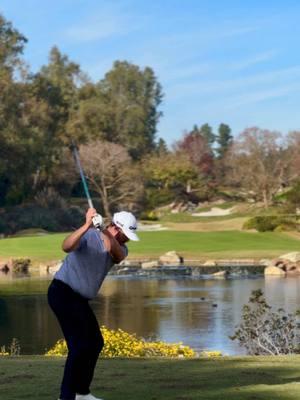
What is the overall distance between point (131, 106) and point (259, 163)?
30.4 metres

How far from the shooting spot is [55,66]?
9762cm

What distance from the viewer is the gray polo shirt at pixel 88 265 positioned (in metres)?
7.65

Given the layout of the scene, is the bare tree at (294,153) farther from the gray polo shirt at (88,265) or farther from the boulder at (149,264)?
the gray polo shirt at (88,265)

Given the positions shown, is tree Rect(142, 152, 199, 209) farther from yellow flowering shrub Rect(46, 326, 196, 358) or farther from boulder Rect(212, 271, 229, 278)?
yellow flowering shrub Rect(46, 326, 196, 358)

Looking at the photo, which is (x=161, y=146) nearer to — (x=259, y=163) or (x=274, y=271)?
(x=259, y=163)

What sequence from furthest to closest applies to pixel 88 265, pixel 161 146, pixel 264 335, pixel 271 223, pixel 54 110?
pixel 161 146
pixel 54 110
pixel 271 223
pixel 264 335
pixel 88 265

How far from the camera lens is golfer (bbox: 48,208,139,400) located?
7.64 m

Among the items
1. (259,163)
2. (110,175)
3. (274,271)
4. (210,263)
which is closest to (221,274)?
(274,271)

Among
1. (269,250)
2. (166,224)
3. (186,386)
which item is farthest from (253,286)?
(166,224)

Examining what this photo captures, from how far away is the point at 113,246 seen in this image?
7691 mm

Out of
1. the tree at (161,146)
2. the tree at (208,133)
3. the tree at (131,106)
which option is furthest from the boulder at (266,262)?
the tree at (208,133)

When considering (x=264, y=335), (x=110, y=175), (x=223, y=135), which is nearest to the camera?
(x=264, y=335)

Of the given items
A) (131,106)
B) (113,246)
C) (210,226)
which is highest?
(131,106)

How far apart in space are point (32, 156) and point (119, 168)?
10.4m
